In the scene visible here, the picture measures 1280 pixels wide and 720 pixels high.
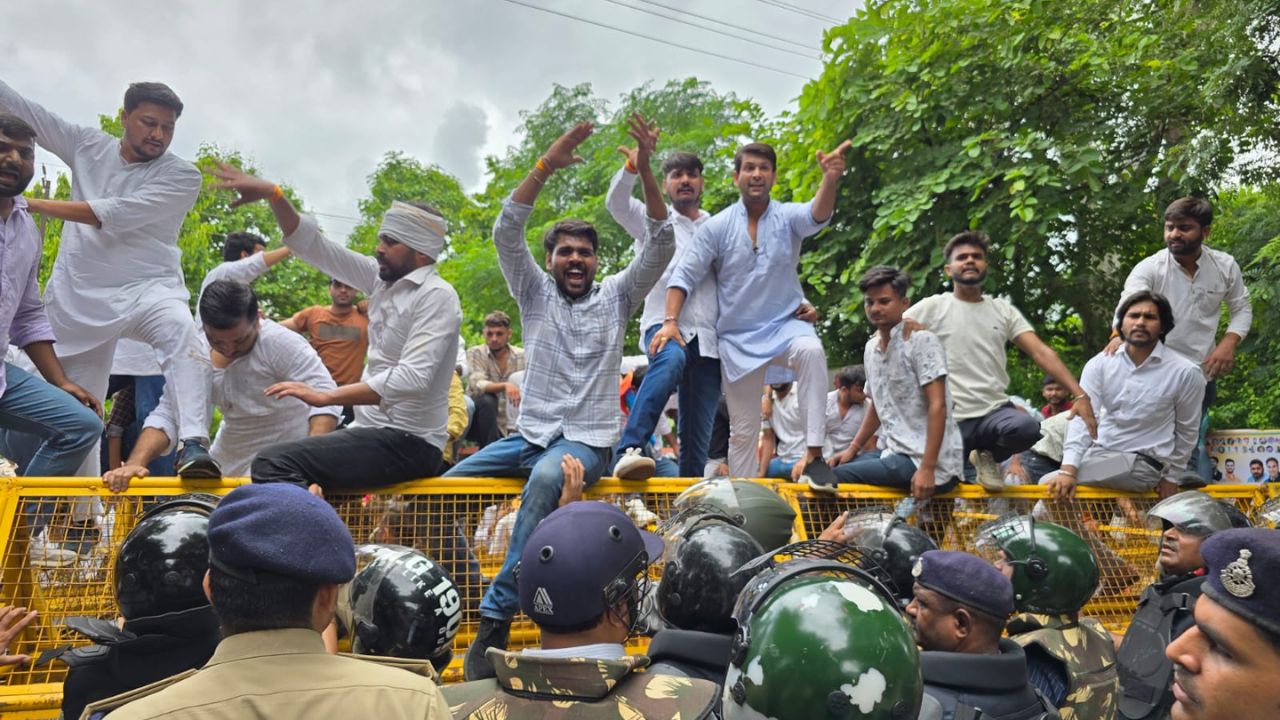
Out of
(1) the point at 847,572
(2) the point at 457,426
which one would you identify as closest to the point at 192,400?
(2) the point at 457,426

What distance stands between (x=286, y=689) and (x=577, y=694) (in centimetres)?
92

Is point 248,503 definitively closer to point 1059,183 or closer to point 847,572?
point 847,572

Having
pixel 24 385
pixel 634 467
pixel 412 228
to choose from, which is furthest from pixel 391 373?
pixel 24 385

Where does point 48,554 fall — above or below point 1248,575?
below

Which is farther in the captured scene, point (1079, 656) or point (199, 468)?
point (199, 468)

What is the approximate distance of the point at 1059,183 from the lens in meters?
10.6

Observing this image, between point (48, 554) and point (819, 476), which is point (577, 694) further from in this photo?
point (819, 476)

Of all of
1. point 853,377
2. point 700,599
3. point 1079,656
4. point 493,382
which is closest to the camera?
point 700,599

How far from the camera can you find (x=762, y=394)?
22.2ft

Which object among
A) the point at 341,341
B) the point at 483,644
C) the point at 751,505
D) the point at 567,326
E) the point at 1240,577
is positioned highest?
the point at 567,326

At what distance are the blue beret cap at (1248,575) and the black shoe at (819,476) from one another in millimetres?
3999

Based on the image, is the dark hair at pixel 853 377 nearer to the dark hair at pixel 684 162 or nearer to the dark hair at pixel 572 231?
the dark hair at pixel 684 162

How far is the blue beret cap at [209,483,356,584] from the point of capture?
7.06 ft

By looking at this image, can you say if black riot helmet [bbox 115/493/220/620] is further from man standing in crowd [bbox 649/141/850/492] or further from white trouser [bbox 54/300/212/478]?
man standing in crowd [bbox 649/141/850/492]
